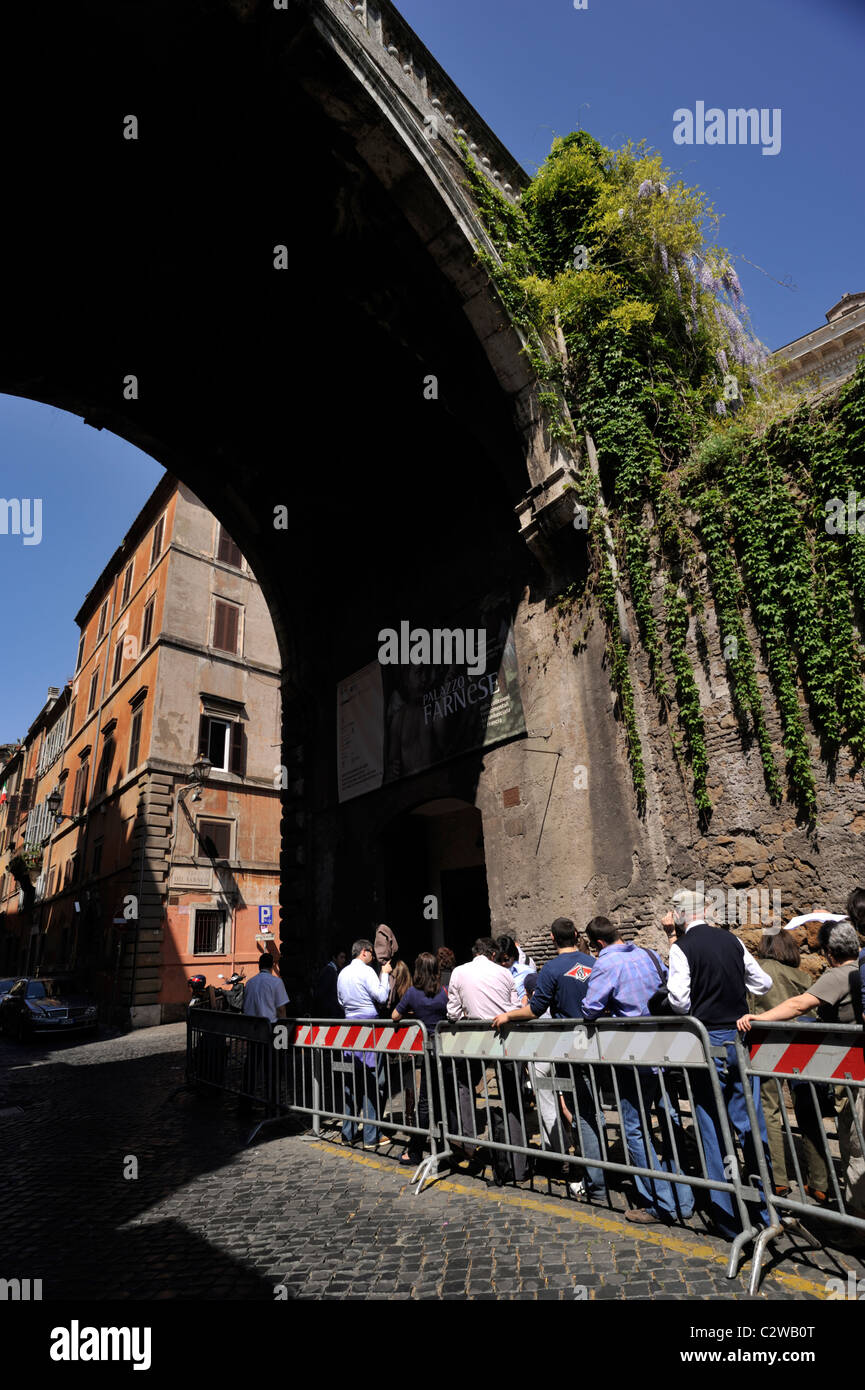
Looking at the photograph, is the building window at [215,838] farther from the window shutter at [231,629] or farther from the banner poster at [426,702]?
the banner poster at [426,702]

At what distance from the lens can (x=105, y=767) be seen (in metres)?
26.0

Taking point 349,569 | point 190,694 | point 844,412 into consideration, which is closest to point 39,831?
point 190,694

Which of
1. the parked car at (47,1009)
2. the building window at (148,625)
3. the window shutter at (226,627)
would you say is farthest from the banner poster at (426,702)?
the building window at (148,625)

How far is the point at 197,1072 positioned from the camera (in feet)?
28.9

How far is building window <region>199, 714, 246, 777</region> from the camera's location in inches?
922

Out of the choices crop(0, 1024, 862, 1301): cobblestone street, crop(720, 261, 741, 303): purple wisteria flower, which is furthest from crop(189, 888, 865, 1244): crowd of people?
crop(720, 261, 741, 303): purple wisteria flower

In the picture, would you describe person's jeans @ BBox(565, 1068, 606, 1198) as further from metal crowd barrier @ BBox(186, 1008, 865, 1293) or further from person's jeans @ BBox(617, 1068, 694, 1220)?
person's jeans @ BBox(617, 1068, 694, 1220)

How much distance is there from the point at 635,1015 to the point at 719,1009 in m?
0.53

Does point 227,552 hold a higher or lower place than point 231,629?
higher

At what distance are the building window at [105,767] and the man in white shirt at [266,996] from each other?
19.8m

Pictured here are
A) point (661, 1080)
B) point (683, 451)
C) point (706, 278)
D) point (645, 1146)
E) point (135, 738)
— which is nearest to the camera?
point (661, 1080)

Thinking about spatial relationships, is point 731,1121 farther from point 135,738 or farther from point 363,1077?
point 135,738

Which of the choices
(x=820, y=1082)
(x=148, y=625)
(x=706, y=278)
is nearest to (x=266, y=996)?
(x=820, y=1082)

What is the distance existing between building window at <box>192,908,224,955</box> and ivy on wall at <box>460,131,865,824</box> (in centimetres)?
1670
